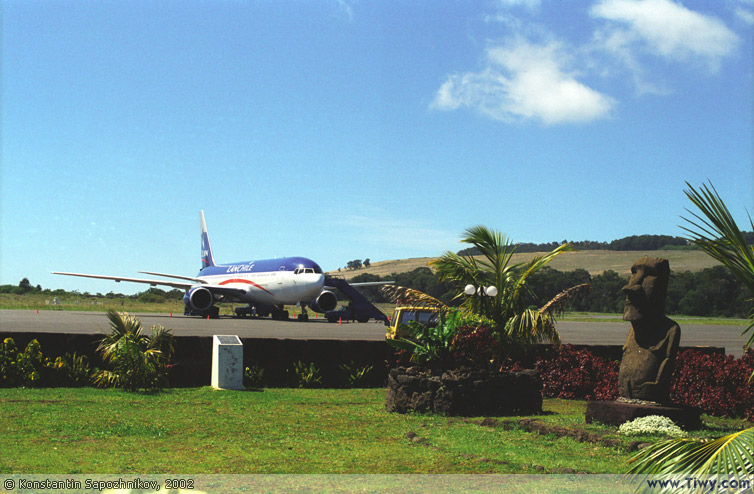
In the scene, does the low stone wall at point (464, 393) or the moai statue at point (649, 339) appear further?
the low stone wall at point (464, 393)

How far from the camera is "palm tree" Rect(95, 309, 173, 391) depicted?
13.7m

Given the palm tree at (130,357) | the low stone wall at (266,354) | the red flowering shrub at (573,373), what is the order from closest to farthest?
the palm tree at (130,357) → the low stone wall at (266,354) → the red flowering shrub at (573,373)

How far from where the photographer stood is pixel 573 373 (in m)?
15.2

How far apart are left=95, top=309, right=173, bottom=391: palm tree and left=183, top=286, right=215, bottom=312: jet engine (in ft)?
101

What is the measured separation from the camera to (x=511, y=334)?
14.0 meters

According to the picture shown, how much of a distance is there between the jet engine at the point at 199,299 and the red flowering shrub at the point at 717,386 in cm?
3566

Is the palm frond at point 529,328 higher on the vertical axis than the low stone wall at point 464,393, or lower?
higher

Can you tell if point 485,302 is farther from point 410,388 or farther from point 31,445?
point 31,445

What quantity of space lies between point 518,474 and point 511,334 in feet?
22.9

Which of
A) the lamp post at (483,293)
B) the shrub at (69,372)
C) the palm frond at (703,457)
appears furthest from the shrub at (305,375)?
the palm frond at (703,457)

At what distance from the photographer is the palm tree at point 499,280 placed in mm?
14219

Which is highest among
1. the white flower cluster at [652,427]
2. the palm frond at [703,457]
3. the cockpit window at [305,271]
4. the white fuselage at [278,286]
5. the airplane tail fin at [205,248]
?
the airplane tail fin at [205,248]

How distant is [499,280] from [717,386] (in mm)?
4588

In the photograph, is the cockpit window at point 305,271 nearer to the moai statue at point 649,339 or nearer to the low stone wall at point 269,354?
the low stone wall at point 269,354
